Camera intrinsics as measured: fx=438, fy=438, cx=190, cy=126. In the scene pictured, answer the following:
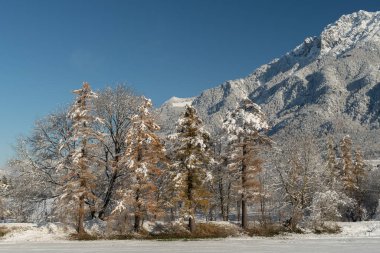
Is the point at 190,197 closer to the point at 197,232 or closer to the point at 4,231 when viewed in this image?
the point at 197,232

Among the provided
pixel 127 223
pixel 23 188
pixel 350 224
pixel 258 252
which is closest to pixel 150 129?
pixel 127 223

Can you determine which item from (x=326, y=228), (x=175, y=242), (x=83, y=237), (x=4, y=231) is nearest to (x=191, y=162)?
(x=175, y=242)

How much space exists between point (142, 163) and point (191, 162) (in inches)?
177

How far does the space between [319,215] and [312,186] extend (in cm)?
651

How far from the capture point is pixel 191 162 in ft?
Answer: 130

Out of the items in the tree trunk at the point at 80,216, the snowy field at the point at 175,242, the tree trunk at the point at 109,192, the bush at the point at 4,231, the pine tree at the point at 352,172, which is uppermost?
the pine tree at the point at 352,172

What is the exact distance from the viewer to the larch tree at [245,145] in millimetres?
42250

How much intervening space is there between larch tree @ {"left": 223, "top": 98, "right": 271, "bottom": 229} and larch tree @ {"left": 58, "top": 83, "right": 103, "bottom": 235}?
13.0 metres

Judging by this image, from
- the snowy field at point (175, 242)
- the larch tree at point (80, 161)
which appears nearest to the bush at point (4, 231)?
the snowy field at point (175, 242)

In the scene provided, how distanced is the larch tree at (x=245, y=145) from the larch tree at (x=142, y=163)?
7.35 meters

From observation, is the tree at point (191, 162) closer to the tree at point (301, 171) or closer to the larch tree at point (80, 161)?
the larch tree at point (80, 161)

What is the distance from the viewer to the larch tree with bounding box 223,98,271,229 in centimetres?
4225

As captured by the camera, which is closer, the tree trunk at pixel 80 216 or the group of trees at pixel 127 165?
the tree trunk at pixel 80 216

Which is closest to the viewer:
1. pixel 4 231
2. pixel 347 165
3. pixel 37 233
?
pixel 37 233
